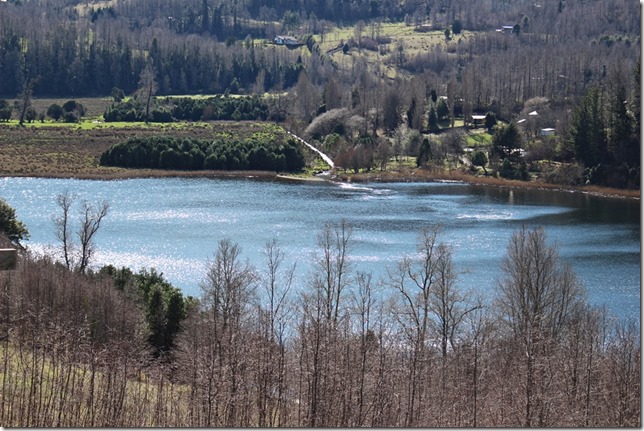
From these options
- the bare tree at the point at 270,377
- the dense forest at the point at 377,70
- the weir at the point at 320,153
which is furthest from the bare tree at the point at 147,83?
Answer: the bare tree at the point at 270,377

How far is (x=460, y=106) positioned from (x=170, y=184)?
29224mm

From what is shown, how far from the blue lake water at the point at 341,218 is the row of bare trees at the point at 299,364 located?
21.7ft

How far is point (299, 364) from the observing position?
2181 cm

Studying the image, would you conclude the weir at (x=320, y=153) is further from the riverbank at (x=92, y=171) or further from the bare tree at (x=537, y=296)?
the bare tree at (x=537, y=296)

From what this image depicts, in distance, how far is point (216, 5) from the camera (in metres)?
154

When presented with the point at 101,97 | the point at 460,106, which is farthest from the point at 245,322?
the point at 101,97

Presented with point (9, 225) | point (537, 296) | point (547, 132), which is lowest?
point (537, 296)

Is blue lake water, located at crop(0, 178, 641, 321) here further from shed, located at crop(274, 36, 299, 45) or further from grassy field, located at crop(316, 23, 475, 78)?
shed, located at crop(274, 36, 299, 45)

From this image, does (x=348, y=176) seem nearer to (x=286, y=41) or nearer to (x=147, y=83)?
(x=147, y=83)

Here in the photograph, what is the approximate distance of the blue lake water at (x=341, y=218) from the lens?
3691 centimetres

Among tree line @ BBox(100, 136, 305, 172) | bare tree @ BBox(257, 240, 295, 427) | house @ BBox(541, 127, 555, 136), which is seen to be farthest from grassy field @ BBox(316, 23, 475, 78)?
bare tree @ BBox(257, 240, 295, 427)

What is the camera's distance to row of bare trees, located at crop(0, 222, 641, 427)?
A: 19.2 meters

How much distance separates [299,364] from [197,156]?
44.4m

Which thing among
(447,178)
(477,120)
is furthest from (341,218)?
(477,120)
